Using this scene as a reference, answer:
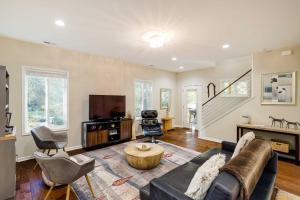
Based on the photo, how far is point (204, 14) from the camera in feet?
7.95

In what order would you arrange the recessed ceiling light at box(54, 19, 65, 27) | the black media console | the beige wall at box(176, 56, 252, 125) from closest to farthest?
the recessed ceiling light at box(54, 19, 65, 27), the black media console, the beige wall at box(176, 56, 252, 125)

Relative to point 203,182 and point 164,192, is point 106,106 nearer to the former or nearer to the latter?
point 164,192

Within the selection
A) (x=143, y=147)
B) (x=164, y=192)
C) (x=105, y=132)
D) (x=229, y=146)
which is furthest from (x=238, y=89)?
(x=164, y=192)

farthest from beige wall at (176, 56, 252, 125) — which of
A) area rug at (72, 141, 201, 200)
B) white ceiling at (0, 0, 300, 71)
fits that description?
area rug at (72, 141, 201, 200)

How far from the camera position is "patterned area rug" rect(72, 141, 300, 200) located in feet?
7.80

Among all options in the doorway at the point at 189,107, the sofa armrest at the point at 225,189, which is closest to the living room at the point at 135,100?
the sofa armrest at the point at 225,189

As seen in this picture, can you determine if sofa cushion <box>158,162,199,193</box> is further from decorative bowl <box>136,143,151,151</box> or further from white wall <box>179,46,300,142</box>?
white wall <box>179,46,300,142</box>

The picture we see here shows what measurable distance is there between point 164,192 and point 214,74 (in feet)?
19.0

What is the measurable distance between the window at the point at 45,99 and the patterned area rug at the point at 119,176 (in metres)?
1.33

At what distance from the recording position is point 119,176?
2.89m

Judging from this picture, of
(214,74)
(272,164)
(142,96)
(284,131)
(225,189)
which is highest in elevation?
(214,74)

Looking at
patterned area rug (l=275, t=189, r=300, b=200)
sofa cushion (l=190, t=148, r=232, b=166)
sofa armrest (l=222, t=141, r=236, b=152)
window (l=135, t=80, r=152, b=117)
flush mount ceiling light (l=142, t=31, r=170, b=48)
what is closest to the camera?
patterned area rug (l=275, t=189, r=300, b=200)

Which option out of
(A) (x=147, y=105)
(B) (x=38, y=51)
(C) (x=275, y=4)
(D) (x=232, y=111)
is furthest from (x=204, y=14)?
(A) (x=147, y=105)

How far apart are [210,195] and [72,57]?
457 centimetres
